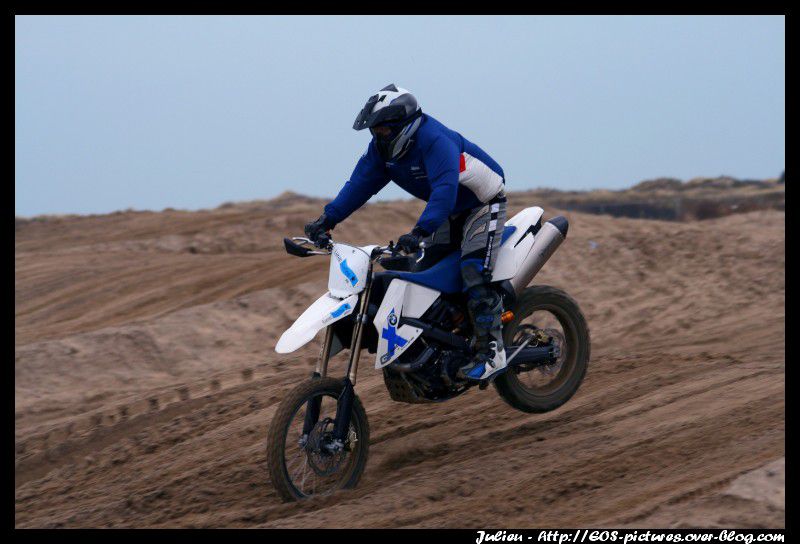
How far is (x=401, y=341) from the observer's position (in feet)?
20.3

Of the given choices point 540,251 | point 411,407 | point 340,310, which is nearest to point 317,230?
point 340,310

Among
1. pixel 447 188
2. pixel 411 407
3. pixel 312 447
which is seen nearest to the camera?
pixel 312 447

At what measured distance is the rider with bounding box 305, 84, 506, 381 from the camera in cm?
615

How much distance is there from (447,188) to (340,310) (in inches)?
41.0

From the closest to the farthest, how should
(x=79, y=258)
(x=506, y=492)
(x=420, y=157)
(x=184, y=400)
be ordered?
(x=506, y=492) < (x=420, y=157) < (x=184, y=400) < (x=79, y=258)

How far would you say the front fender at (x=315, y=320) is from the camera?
5660mm

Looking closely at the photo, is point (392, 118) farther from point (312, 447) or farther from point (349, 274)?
point (312, 447)

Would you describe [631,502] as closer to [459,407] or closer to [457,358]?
[457,358]

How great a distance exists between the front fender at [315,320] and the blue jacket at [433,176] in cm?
69

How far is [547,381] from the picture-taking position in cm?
755

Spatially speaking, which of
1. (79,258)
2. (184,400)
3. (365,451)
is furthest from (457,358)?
(79,258)

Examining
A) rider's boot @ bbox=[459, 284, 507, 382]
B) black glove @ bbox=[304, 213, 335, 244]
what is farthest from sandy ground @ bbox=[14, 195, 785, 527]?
black glove @ bbox=[304, 213, 335, 244]

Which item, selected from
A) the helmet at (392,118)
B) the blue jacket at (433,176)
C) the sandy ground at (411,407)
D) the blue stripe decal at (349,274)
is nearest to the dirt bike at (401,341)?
the blue stripe decal at (349,274)

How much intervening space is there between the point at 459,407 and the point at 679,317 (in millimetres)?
4148
